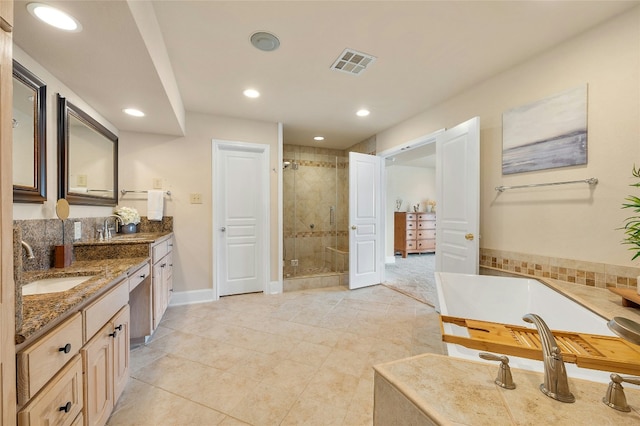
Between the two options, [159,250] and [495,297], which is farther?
[159,250]

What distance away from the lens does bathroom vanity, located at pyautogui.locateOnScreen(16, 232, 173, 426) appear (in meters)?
0.83

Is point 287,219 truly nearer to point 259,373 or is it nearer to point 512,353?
point 259,373

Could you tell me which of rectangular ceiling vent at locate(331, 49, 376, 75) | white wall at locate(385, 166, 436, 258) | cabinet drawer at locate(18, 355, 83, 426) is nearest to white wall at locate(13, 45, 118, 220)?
cabinet drawer at locate(18, 355, 83, 426)

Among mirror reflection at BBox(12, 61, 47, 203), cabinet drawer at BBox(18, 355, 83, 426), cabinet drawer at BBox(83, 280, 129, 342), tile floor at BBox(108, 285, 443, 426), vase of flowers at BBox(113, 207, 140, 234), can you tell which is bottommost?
tile floor at BBox(108, 285, 443, 426)

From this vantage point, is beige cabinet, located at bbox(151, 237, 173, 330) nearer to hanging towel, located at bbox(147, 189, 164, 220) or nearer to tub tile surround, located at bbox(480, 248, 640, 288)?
hanging towel, located at bbox(147, 189, 164, 220)

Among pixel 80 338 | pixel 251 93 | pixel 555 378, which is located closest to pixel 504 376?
pixel 555 378

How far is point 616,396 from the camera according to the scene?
1.90 feet

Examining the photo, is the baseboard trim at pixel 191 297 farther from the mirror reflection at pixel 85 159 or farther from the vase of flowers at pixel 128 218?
the mirror reflection at pixel 85 159

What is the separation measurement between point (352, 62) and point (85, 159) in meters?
2.48

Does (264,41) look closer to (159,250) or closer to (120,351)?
(159,250)

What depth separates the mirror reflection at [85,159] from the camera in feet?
6.23

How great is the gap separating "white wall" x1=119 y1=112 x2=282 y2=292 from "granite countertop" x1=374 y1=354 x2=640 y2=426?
3136 millimetres

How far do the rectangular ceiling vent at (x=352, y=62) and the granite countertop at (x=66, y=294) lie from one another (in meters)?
2.23

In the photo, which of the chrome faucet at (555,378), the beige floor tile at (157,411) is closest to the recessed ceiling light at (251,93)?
the beige floor tile at (157,411)
